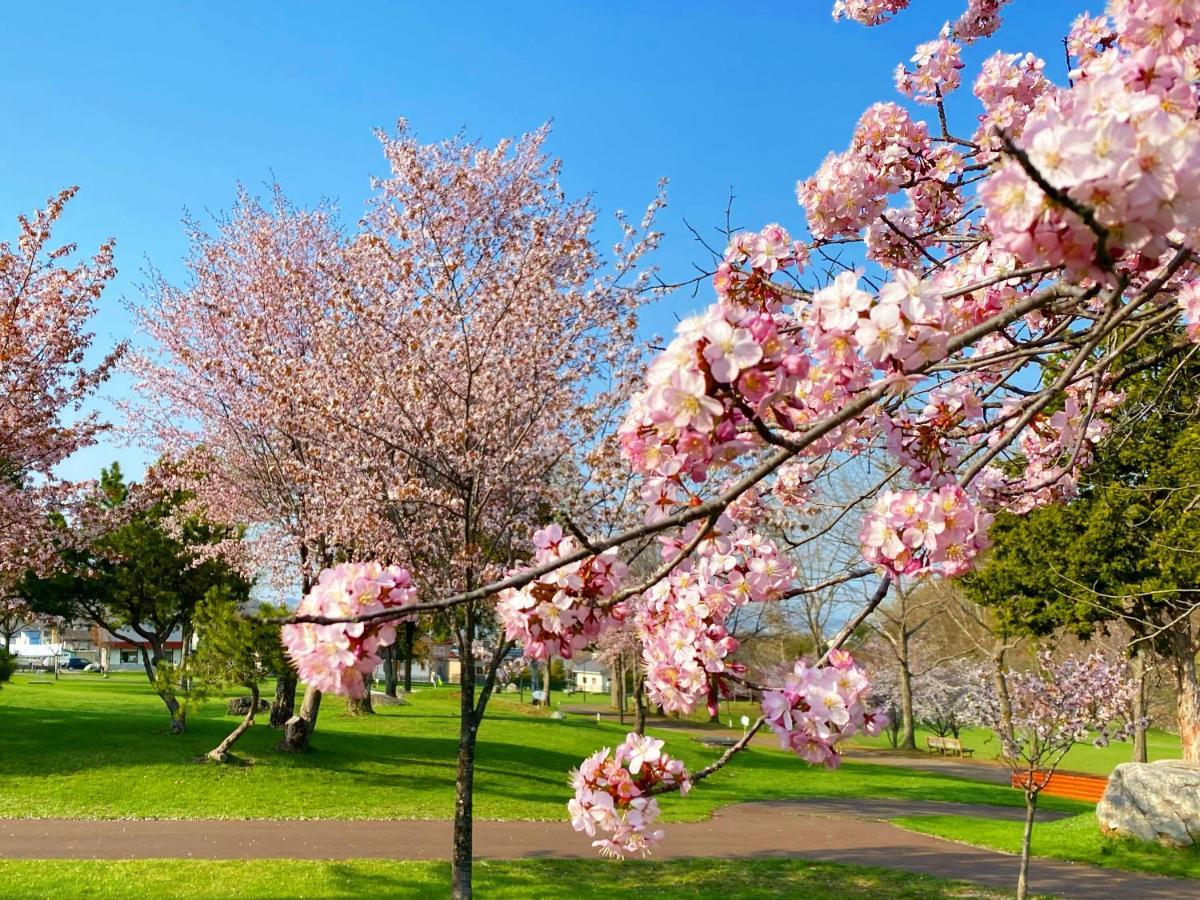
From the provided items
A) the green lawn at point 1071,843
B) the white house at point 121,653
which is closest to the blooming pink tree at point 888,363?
the green lawn at point 1071,843

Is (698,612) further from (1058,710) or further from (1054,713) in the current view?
(1058,710)

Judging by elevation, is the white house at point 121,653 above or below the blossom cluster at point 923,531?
below

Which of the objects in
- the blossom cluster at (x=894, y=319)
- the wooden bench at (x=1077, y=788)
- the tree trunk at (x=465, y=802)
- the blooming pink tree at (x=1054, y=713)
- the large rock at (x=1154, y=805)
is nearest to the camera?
A: the blossom cluster at (x=894, y=319)

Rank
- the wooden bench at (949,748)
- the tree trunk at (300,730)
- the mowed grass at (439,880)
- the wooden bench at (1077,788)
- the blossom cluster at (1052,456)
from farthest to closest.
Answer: the wooden bench at (949,748)
the wooden bench at (1077,788)
the tree trunk at (300,730)
the mowed grass at (439,880)
the blossom cluster at (1052,456)

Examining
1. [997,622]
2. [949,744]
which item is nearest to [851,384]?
[997,622]

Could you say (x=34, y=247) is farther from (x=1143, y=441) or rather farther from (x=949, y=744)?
(x=949, y=744)

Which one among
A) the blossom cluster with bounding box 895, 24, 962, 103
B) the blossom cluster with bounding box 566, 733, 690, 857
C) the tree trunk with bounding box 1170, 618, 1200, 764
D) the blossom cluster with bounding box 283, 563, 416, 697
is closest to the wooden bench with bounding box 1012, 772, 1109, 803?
the tree trunk with bounding box 1170, 618, 1200, 764

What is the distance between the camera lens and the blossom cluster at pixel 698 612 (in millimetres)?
3033

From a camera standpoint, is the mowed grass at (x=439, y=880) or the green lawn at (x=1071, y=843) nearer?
the mowed grass at (x=439, y=880)

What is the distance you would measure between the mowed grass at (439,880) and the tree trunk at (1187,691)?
8.80m

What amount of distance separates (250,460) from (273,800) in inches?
238

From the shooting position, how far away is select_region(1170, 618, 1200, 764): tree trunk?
55.3 feet

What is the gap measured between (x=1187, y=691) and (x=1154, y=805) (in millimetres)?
4306

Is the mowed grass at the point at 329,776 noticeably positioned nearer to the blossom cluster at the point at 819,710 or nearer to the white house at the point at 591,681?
the blossom cluster at the point at 819,710
